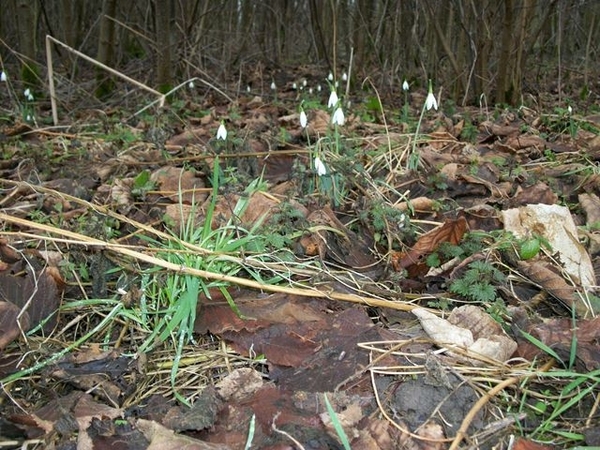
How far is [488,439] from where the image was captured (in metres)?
1.41

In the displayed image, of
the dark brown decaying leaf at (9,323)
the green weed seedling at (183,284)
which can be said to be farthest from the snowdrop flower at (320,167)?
the dark brown decaying leaf at (9,323)

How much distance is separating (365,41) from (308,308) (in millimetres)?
6018

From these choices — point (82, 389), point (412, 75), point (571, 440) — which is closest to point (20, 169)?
point (82, 389)

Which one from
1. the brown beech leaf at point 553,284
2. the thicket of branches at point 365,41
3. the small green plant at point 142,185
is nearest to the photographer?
the brown beech leaf at point 553,284

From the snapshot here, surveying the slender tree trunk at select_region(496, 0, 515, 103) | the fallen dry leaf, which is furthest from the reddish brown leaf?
the slender tree trunk at select_region(496, 0, 515, 103)

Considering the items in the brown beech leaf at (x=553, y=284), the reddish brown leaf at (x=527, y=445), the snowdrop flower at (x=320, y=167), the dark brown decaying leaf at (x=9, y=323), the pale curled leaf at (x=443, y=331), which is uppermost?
the snowdrop flower at (x=320, y=167)

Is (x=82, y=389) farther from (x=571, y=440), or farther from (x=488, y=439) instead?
(x=571, y=440)

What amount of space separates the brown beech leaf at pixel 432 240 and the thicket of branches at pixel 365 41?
6.09ft

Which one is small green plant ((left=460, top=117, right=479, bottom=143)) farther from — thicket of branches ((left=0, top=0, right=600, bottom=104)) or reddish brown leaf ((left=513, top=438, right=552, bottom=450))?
reddish brown leaf ((left=513, top=438, right=552, bottom=450))

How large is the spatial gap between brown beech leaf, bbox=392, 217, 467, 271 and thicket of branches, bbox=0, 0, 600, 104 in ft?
6.09

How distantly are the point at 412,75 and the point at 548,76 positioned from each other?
5.77 feet

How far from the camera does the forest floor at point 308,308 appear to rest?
4.81 feet

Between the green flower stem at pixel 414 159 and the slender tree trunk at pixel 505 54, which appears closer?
the green flower stem at pixel 414 159

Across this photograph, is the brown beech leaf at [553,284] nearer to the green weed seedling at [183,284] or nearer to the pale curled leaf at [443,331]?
the pale curled leaf at [443,331]
